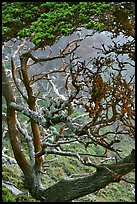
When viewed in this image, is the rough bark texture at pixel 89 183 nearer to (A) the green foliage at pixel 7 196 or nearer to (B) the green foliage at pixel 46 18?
(A) the green foliage at pixel 7 196

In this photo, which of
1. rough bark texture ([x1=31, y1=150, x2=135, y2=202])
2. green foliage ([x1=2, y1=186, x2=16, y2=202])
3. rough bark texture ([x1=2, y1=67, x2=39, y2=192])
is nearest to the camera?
rough bark texture ([x1=31, y1=150, x2=135, y2=202])

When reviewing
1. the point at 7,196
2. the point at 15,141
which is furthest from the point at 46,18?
the point at 7,196

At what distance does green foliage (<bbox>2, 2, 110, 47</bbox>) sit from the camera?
3625 mm

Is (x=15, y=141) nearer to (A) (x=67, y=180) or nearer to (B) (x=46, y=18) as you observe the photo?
(A) (x=67, y=180)

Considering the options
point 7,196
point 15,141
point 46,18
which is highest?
point 46,18

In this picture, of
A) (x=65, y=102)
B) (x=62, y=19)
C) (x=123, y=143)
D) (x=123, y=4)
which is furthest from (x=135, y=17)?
(x=123, y=143)

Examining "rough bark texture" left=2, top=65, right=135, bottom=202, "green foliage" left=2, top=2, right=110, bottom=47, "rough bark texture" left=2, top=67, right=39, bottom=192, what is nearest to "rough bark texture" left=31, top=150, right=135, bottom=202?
"rough bark texture" left=2, top=65, right=135, bottom=202

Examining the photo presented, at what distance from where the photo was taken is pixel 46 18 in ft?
12.4

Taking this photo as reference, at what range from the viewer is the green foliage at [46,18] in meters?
3.62

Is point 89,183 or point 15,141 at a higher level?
point 15,141

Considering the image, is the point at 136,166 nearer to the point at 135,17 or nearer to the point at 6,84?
the point at 135,17

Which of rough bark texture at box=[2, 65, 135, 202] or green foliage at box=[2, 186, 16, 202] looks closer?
rough bark texture at box=[2, 65, 135, 202]

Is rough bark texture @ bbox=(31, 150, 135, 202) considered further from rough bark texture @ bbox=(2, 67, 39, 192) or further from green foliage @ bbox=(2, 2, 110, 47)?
green foliage @ bbox=(2, 2, 110, 47)

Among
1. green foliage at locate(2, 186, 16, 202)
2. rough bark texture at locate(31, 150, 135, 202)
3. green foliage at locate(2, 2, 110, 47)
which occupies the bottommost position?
green foliage at locate(2, 186, 16, 202)
